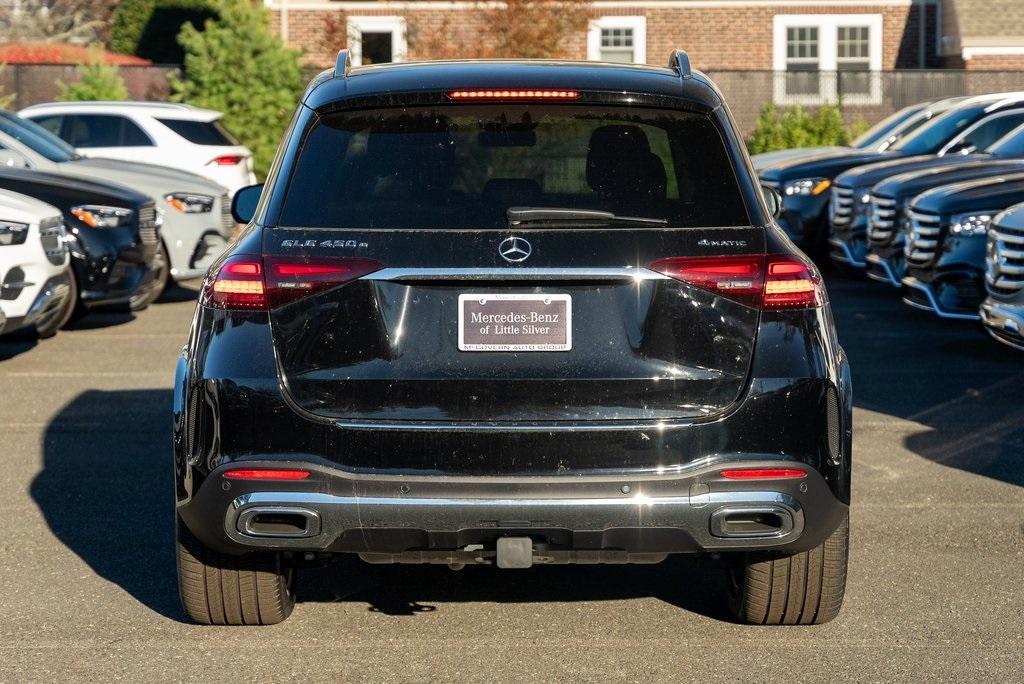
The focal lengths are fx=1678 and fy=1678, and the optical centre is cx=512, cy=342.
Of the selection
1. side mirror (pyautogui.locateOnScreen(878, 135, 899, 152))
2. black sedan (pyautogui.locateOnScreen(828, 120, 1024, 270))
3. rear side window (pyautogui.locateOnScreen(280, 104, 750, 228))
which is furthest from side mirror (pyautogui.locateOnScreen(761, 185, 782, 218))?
side mirror (pyautogui.locateOnScreen(878, 135, 899, 152))

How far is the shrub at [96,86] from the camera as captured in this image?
1035 inches

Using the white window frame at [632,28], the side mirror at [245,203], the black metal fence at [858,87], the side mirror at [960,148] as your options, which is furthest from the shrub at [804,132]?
the side mirror at [245,203]

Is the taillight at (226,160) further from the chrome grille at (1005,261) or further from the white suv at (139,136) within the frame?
the chrome grille at (1005,261)

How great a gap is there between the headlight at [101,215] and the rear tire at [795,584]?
8.49 m

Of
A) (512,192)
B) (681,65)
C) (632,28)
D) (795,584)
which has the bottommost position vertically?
(795,584)

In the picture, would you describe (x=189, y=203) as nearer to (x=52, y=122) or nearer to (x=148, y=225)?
(x=148, y=225)

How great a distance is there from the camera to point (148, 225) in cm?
1325

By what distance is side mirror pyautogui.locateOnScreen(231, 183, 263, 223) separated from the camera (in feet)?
19.9

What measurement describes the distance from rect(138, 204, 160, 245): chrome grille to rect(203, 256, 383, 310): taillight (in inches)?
340

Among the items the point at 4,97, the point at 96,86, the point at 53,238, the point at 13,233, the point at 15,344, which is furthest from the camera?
the point at 4,97

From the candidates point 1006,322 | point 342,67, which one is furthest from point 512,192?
point 1006,322

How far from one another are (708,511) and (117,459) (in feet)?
14.1

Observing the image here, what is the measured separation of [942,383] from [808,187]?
7.00 m

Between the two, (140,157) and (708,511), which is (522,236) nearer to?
(708,511)
